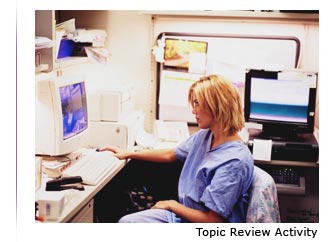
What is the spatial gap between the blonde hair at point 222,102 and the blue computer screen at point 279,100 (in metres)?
0.62

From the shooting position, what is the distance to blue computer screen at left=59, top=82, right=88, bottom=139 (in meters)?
1.96

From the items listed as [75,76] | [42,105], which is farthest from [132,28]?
[42,105]

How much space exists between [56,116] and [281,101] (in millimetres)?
1107

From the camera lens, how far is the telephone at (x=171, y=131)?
8.25ft

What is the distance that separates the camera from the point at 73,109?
2.04 m

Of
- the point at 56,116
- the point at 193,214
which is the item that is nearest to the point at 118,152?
the point at 56,116

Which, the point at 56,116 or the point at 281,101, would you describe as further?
the point at 281,101

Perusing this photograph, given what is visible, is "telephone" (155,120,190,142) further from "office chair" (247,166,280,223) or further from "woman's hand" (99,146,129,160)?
"office chair" (247,166,280,223)

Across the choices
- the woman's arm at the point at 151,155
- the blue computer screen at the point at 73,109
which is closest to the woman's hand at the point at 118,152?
the woman's arm at the point at 151,155

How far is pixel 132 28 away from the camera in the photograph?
271 cm

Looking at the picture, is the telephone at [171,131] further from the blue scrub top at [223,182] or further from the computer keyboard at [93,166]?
the blue scrub top at [223,182]

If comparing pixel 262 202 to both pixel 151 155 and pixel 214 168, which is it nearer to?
pixel 214 168
